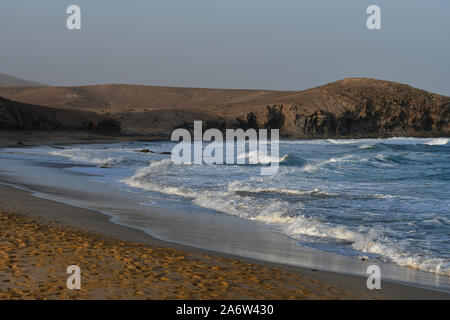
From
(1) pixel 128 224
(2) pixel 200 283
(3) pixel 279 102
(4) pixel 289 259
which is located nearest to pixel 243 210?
(1) pixel 128 224

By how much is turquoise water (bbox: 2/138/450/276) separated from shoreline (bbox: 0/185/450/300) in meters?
1.37

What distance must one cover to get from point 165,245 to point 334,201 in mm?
6084

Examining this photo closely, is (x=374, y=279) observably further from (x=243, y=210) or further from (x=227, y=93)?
(x=227, y=93)

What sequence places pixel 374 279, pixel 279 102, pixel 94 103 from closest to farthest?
pixel 374 279
pixel 279 102
pixel 94 103

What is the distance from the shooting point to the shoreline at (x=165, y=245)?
15.9ft

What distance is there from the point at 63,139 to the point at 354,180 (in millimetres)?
31375

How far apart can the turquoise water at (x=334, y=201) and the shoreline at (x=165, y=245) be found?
4.48ft

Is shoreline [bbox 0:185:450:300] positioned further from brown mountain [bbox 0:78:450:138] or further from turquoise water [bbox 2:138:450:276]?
brown mountain [bbox 0:78:450:138]

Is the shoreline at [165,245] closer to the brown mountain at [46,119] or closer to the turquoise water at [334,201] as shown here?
the turquoise water at [334,201]

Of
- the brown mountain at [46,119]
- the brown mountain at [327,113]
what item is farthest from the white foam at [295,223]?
the brown mountain at [327,113]

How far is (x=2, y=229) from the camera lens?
660cm

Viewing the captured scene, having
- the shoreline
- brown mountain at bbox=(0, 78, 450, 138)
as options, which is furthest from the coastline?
brown mountain at bbox=(0, 78, 450, 138)

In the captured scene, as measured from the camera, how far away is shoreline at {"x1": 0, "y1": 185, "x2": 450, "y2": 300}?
15.9ft
